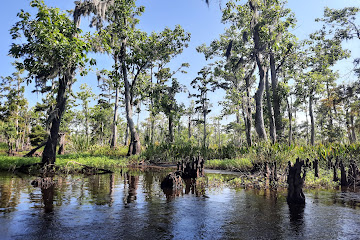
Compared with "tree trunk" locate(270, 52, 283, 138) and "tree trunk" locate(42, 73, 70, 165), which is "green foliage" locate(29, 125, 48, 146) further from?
"tree trunk" locate(270, 52, 283, 138)

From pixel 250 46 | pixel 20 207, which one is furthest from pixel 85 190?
pixel 250 46

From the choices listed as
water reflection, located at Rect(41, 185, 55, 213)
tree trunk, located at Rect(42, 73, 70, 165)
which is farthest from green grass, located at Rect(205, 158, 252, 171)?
tree trunk, located at Rect(42, 73, 70, 165)

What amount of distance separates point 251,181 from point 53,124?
1129cm

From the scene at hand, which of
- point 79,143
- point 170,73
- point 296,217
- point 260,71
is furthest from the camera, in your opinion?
point 170,73

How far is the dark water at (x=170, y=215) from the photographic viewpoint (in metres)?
4.68

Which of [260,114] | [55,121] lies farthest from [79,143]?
[260,114]

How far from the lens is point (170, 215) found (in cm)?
590

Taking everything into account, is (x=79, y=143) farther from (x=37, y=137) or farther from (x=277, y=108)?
(x=37, y=137)

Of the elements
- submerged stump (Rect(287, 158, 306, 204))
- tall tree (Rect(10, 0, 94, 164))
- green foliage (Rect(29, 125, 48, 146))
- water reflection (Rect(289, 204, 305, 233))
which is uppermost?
tall tree (Rect(10, 0, 94, 164))

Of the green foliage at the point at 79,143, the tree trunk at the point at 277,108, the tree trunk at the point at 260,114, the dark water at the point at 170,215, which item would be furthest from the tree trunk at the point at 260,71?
the green foliage at the point at 79,143

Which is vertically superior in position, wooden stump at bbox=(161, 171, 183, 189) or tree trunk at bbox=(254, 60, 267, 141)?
tree trunk at bbox=(254, 60, 267, 141)

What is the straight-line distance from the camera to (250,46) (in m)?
28.0

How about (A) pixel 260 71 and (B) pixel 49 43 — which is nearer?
(B) pixel 49 43

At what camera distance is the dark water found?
4676 mm
